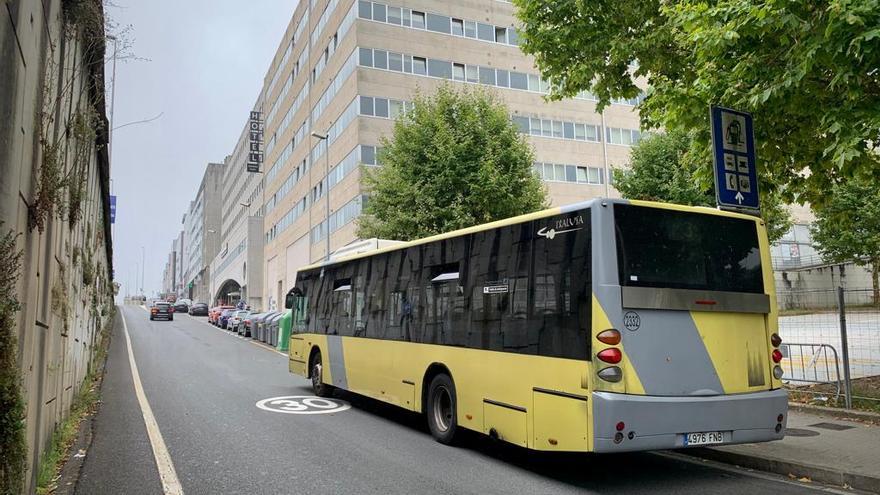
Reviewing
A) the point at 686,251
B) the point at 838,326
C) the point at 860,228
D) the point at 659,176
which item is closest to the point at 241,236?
the point at 659,176

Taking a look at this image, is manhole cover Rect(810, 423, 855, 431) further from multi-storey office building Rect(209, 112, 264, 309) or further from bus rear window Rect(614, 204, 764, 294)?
multi-storey office building Rect(209, 112, 264, 309)

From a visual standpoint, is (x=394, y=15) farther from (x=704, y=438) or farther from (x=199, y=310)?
(x=199, y=310)

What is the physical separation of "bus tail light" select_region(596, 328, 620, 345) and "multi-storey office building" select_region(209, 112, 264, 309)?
232 ft

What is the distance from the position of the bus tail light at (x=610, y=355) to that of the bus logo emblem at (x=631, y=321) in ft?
0.91

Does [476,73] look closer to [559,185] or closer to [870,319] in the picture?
[559,185]

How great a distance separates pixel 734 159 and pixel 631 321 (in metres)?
3.53

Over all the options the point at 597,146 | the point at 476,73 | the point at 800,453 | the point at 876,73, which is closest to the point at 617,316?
the point at 800,453

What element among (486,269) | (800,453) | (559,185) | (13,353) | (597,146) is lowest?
(800,453)

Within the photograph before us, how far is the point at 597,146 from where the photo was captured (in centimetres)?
4709

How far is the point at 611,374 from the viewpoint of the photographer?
5.80 meters

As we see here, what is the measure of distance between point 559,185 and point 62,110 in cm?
4014

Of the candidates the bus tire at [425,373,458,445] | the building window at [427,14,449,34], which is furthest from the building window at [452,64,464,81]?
the bus tire at [425,373,458,445]

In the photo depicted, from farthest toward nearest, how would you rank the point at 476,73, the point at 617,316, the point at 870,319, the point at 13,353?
the point at 476,73
the point at 870,319
the point at 617,316
the point at 13,353

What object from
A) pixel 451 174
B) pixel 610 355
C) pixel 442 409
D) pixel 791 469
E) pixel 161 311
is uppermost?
pixel 451 174
